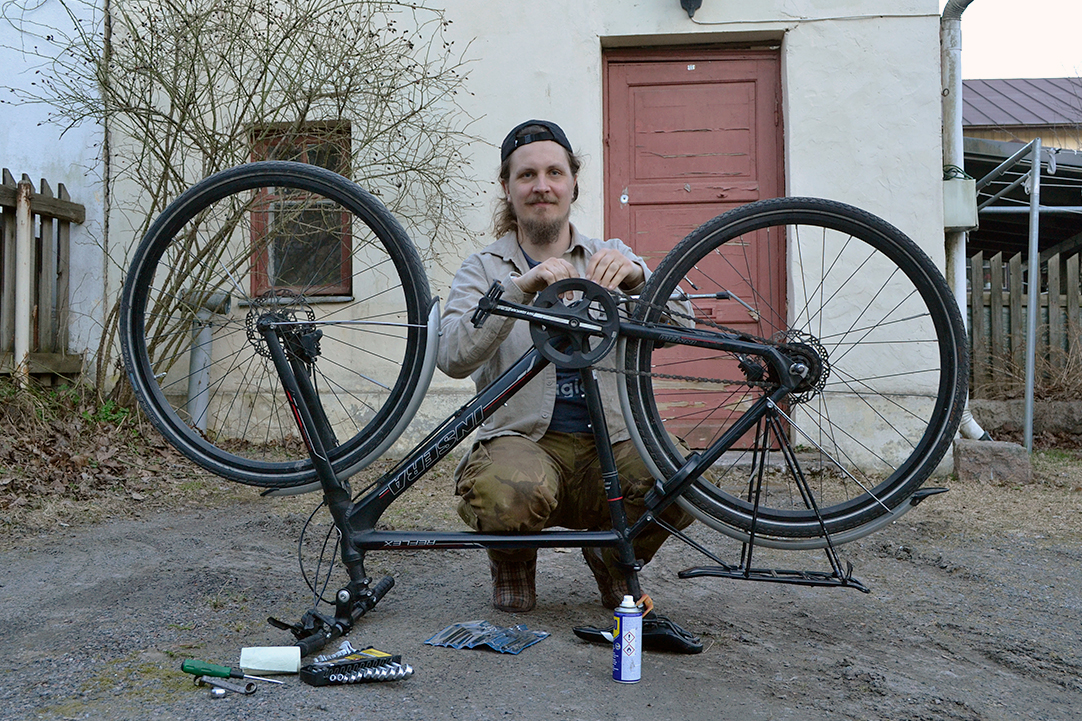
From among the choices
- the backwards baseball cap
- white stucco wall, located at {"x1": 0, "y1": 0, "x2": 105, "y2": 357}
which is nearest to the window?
white stucco wall, located at {"x1": 0, "y1": 0, "x2": 105, "y2": 357}

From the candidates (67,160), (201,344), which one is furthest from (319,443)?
(67,160)

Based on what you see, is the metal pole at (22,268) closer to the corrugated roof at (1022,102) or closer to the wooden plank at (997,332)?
the wooden plank at (997,332)

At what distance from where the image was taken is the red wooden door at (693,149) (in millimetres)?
5383

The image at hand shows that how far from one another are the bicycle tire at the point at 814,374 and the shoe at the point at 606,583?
1.37 ft

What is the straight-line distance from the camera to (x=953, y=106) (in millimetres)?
5250

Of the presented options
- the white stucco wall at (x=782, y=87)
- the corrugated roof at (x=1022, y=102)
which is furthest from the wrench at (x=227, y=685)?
the corrugated roof at (x=1022, y=102)

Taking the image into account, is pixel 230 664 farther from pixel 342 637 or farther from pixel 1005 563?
pixel 1005 563

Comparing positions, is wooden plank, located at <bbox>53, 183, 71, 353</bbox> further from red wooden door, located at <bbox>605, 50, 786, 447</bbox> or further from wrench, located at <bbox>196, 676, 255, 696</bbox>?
wrench, located at <bbox>196, 676, 255, 696</bbox>

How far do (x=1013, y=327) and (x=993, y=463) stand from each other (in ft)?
9.48

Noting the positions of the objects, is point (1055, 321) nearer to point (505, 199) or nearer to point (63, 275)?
point (505, 199)

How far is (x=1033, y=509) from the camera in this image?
4.20 metres

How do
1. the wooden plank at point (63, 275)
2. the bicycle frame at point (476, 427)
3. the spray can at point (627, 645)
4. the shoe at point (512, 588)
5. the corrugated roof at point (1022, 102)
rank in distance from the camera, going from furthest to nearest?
the corrugated roof at point (1022, 102) < the wooden plank at point (63, 275) < the shoe at point (512, 588) < the bicycle frame at point (476, 427) < the spray can at point (627, 645)

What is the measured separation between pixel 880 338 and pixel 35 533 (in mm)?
4466

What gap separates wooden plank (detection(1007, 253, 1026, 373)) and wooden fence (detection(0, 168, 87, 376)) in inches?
282
